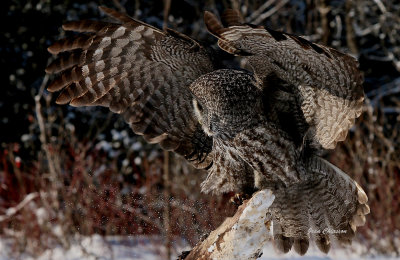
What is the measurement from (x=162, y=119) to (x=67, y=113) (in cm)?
639

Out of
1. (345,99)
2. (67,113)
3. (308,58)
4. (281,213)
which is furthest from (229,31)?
(67,113)

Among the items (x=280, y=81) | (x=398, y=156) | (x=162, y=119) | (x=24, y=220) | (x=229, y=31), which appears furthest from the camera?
(x=398, y=156)

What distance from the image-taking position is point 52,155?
7203mm

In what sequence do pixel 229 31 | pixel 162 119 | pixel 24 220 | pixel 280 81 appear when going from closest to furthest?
pixel 229 31 → pixel 280 81 → pixel 162 119 → pixel 24 220

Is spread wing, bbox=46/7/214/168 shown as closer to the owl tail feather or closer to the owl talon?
the owl talon

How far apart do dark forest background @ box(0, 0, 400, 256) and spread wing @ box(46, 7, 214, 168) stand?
1951 mm

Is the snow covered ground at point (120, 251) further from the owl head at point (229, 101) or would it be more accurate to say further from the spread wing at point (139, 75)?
the owl head at point (229, 101)

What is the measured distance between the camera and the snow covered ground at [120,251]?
6697mm

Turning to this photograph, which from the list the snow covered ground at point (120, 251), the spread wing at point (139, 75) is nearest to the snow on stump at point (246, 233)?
the spread wing at point (139, 75)

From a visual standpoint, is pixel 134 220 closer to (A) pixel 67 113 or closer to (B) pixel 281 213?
(A) pixel 67 113

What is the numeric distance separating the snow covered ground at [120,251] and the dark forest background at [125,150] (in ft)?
0.43

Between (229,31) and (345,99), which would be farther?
(345,99)

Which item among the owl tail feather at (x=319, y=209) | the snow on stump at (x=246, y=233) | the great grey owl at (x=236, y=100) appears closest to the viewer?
the snow on stump at (x=246, y=233)

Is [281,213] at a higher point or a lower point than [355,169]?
higher
